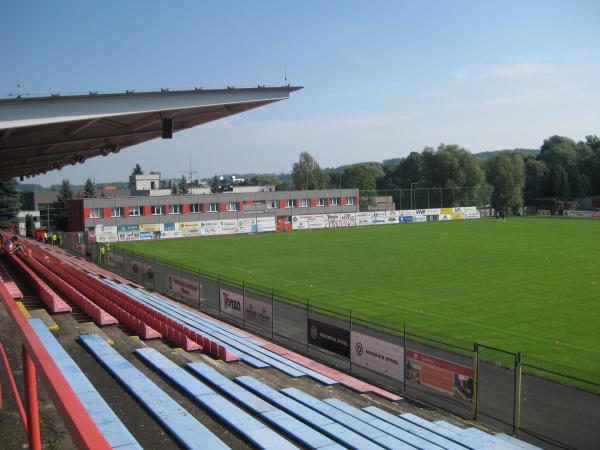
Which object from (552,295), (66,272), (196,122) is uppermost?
(196,122)

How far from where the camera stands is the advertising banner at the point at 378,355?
553 inches

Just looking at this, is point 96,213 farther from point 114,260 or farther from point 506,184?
point 506,184

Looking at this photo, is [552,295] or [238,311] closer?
[238,311]

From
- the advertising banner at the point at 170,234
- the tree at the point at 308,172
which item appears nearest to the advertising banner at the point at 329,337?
the advertising banner at the point at 170,234

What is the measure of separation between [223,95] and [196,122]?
209 inches

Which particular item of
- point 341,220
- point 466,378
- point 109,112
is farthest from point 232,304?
point 341,220

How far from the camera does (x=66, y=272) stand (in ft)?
81.3

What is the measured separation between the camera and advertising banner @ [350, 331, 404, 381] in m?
14.1

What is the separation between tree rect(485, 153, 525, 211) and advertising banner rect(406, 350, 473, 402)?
96838 mm

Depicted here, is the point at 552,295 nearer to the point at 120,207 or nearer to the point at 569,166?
the point at 120,207

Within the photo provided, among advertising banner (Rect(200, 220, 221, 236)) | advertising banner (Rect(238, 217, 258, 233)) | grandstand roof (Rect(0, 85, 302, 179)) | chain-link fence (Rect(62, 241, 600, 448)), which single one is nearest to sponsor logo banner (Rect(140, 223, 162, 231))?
advertising banner (Rect(200, 220, 221, 236))

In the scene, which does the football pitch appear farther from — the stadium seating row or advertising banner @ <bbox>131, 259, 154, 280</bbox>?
the stadium seating row

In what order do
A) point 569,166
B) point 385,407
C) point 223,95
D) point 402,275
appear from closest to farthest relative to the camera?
point 385,407 → point 223,95 → point 402,275 → point 569,166

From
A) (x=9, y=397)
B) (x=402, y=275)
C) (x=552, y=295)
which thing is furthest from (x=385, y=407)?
(x=402, y=275)
